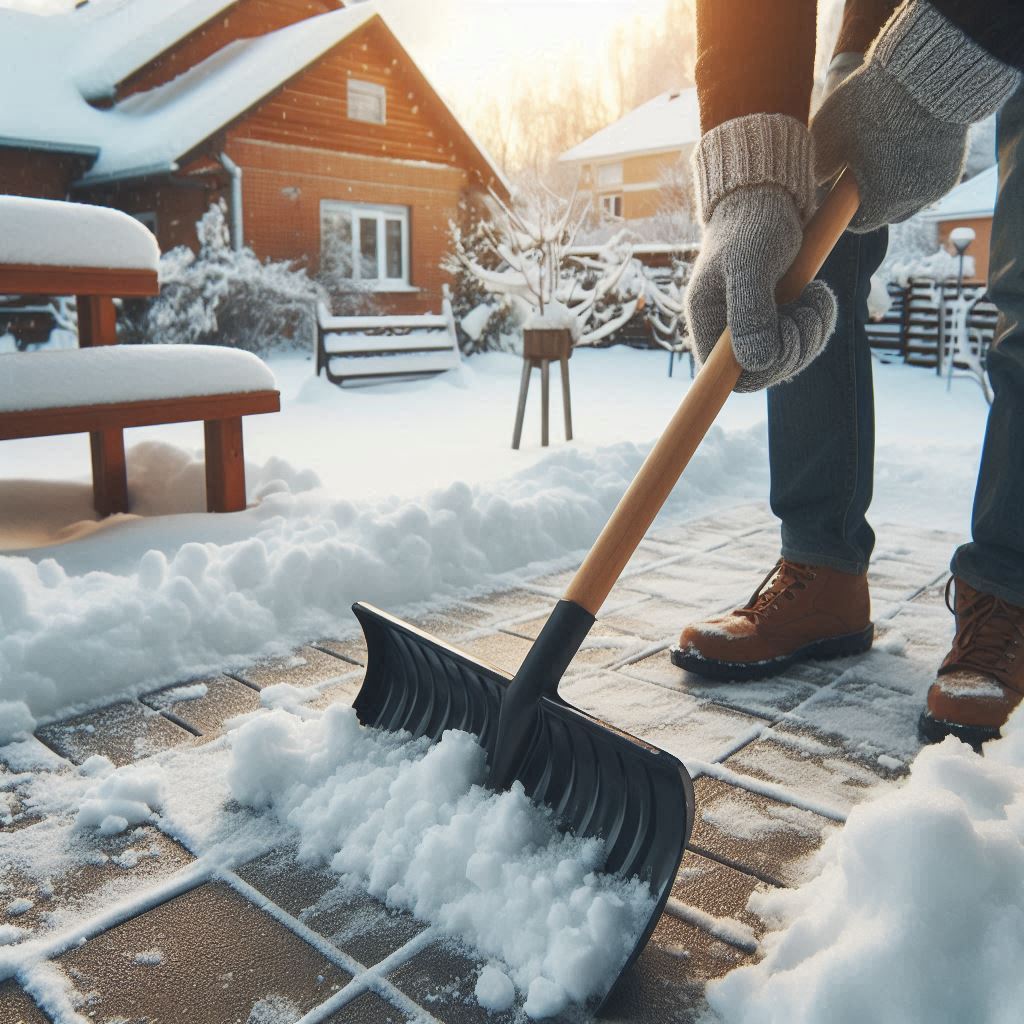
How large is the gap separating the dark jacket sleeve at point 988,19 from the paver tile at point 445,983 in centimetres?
158

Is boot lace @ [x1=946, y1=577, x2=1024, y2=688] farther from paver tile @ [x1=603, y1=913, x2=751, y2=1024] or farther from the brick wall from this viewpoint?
the brick wall

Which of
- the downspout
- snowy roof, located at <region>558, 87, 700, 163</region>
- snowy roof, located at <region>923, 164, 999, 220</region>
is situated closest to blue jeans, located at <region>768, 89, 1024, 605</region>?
the downspout

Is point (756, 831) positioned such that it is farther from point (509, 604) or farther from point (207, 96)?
point (207, 96)

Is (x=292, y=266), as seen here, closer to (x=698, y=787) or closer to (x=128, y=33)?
(x=128, y=33)

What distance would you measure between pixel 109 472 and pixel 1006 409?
2822 mm

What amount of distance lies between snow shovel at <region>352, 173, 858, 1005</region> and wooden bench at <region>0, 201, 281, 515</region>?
1.67 meters

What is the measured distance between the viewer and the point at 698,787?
158cm

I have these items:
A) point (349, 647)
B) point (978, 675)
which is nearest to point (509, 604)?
point (349, 647)

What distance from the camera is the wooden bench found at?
9.04ft

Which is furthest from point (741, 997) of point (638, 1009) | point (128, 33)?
point (128, 33)

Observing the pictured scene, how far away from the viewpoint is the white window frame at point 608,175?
1299 inches

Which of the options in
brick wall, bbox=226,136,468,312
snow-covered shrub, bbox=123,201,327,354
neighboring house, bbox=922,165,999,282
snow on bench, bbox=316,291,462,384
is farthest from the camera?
neighboring house, bbox=922,165,999,282

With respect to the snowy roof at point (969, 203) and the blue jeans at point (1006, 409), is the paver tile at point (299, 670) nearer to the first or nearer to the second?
the blue jeans at point (1006, 409)

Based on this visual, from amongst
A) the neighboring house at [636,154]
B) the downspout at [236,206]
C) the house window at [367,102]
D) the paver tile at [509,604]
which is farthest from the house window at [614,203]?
the paver tile at [509,604]
